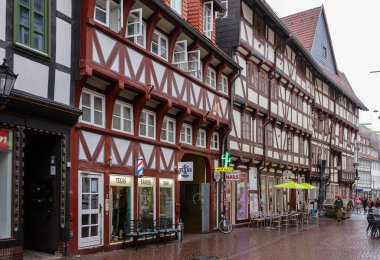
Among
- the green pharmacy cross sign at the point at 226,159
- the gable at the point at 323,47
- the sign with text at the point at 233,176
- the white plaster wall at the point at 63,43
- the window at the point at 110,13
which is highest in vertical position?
the gable at the point at 323,47

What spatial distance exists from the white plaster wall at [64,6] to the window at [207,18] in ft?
32.3

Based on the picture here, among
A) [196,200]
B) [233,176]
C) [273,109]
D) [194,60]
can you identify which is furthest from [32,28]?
[273,109]

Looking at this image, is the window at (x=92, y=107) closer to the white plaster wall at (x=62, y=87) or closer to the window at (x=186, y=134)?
the white plaster wall at (x=62, y=87)

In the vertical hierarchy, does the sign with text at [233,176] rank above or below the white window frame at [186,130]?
below

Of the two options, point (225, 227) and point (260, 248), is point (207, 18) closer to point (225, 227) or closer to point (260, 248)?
point (225, 227)

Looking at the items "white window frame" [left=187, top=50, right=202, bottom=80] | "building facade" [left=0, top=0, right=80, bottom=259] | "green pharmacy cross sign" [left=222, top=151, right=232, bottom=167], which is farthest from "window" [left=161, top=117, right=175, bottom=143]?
"building facade" [left=0, top=0, right=80, bottom=259]

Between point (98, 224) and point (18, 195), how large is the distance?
372 centimetres

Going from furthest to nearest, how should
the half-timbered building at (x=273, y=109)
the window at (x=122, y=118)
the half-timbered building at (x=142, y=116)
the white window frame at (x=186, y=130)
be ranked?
1. the half-timbered building at (x=273, y=109)
2. the white window frame at (x=186, y=130)
3. the window at (x=122, y=118)
4. the half-timbered building at (x=142, y=116)

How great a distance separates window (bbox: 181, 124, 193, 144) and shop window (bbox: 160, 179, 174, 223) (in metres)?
2.35

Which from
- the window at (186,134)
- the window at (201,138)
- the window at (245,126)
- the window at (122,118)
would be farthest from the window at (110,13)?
the window at (245,126)

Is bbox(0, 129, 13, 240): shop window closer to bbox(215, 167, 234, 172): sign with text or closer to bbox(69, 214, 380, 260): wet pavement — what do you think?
bbox(69, 214, 380, 260): wet pavement

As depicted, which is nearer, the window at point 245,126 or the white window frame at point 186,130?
the white window frame at point 186,130

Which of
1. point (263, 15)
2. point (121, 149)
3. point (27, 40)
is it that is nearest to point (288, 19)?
point (263, 15)

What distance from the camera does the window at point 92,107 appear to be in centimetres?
1605
